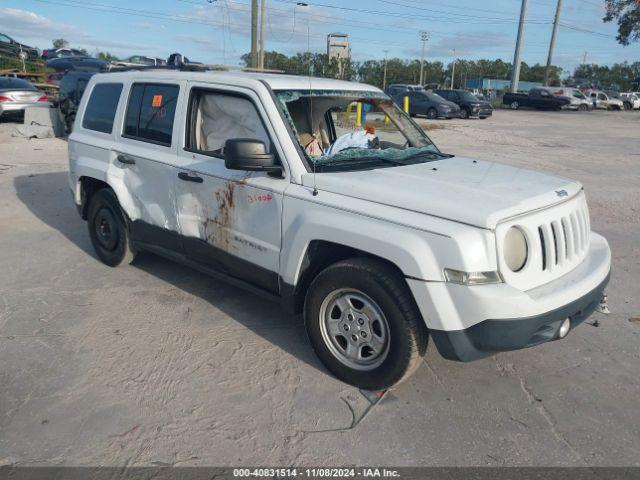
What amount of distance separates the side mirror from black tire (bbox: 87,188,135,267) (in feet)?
6.99

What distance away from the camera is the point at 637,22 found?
41.4 metres

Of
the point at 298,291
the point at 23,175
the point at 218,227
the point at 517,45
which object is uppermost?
the point at 517,45

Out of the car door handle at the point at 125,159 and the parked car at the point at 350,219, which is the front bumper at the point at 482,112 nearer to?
the parked car at the point at 350,219

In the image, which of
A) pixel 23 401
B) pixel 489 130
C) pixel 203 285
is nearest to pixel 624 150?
pixel 489 130

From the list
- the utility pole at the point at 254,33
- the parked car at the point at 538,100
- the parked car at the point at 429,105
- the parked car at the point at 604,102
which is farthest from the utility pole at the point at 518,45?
the utility pole at the point at 254,33

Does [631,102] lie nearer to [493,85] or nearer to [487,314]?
[493,85]

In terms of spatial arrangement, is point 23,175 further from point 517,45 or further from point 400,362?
point 517,45

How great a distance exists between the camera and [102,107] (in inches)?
207

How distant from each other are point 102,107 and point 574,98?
41.8 meters

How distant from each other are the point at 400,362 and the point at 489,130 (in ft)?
70.0

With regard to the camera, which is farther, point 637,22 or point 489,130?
point 637,22

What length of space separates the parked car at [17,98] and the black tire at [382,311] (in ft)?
53.1

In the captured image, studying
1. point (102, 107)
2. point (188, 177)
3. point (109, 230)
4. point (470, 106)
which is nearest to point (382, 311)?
point (188, 177)

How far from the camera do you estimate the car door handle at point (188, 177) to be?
4.11m
